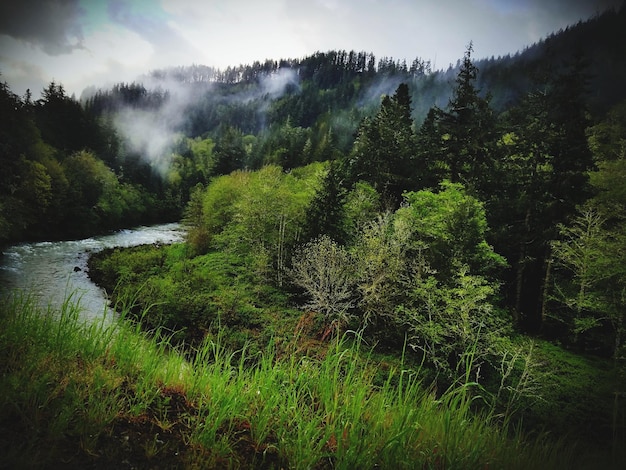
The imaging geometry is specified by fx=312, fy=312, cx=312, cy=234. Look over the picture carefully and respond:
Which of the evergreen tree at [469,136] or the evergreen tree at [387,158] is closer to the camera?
the evergreen tree at [469,136]

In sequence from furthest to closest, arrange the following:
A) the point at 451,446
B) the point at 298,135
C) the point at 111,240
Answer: the point at 298,135
the point at 111,240
the point at 451,446

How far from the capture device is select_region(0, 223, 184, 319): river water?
74.2 feet

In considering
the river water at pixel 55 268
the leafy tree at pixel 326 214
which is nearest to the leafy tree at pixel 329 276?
the leafy tree at pixel 326 214

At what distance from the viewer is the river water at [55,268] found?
Answer: 890 inches

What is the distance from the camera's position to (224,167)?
78.4m

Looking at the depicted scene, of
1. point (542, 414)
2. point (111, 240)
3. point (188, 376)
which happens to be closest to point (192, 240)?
point (111, 240)

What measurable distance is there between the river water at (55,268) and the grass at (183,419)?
1624 cm

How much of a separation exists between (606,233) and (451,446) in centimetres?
2403

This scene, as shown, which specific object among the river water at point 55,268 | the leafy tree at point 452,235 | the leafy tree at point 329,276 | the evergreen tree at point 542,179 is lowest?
the river water at point 55,268

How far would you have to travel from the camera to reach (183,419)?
247 cm

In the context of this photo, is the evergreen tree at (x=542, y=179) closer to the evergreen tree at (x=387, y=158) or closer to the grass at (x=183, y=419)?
the evergreen tree at (x=387, y=158)

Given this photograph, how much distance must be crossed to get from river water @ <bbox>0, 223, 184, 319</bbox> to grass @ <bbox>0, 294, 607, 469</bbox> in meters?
16.2

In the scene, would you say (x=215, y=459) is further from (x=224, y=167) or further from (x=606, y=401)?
(x=224, y=167)

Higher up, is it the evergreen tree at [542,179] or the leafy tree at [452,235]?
the evergreen tree at [542,179]
